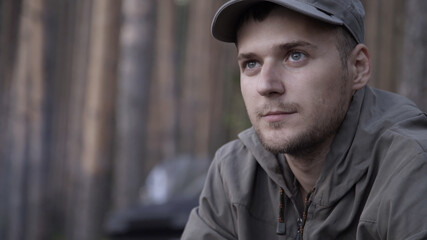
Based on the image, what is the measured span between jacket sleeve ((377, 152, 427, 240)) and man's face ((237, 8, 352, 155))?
46cm

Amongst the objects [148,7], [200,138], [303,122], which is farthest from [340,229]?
[200,138]

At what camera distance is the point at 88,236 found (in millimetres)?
9172

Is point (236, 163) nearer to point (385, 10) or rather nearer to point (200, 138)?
point (385, 10)

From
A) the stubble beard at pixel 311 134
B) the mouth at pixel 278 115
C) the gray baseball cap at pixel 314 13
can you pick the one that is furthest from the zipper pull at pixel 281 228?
the gray baseball cap at pixel 314 13

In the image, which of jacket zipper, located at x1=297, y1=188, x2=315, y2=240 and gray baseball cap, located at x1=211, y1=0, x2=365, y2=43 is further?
jacket zipper, located at x1=297, y1=188, x2=315, y2=240

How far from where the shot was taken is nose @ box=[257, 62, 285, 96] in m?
2.38

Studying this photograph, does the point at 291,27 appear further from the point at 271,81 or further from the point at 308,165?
the point at 308,165

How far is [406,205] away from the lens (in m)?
1.95

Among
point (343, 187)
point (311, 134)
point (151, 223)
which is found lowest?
point (151, 223)

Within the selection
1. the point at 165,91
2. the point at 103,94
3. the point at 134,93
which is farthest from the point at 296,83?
the point at 165,91

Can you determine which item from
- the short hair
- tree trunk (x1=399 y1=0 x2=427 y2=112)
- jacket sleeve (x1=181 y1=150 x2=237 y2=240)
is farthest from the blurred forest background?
jacket sleeve (x1=181 y1=150 x2=237 y2=240)

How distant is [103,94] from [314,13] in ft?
22.1

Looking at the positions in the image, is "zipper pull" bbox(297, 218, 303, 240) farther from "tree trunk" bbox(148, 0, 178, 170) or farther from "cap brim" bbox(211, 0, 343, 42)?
"tree trunk" bbox(148, 0, 178, 170)

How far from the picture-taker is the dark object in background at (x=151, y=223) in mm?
4691
